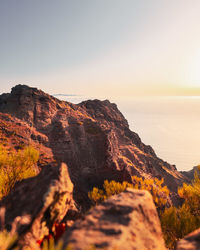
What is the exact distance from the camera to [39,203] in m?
11.3

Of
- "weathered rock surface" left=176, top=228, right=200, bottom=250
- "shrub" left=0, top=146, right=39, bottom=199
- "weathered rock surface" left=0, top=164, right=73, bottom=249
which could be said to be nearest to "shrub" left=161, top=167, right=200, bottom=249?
"weathered rock surface" left=176, top=228, right=200, bottom=250

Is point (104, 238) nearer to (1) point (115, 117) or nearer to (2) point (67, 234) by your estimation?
(2) point (67, 234)

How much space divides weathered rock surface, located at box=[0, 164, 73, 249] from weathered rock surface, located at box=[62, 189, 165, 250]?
3.73 m

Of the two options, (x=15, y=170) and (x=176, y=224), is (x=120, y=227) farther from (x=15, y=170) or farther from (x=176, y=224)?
(x=15, y=170)

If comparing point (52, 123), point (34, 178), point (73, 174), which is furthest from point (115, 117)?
point (34, 178)

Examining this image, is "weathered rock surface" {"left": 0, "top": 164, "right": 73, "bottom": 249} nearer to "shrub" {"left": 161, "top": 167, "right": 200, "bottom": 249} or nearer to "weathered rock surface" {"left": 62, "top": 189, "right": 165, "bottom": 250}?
"weathered rock surface" {"left": 62, "top": 189, "right": 165, "bottom": 250}

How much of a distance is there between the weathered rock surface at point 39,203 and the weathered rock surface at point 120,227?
3.73 m

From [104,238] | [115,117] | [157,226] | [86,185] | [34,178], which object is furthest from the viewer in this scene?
[115,117]

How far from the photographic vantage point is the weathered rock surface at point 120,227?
24.9 feet

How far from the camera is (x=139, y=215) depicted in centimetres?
1016

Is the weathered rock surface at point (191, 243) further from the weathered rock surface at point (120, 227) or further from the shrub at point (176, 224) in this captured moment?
the shrub at point (176, 224)

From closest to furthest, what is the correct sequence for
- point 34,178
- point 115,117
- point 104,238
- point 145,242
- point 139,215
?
point 104,238 → point 145,242 → point 139,215 → point 34,178 → point 115,117

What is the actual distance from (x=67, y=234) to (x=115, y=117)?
115m

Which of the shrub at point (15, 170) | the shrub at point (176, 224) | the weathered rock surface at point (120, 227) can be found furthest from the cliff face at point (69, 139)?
the weathered rock surface at point (120, 227)
